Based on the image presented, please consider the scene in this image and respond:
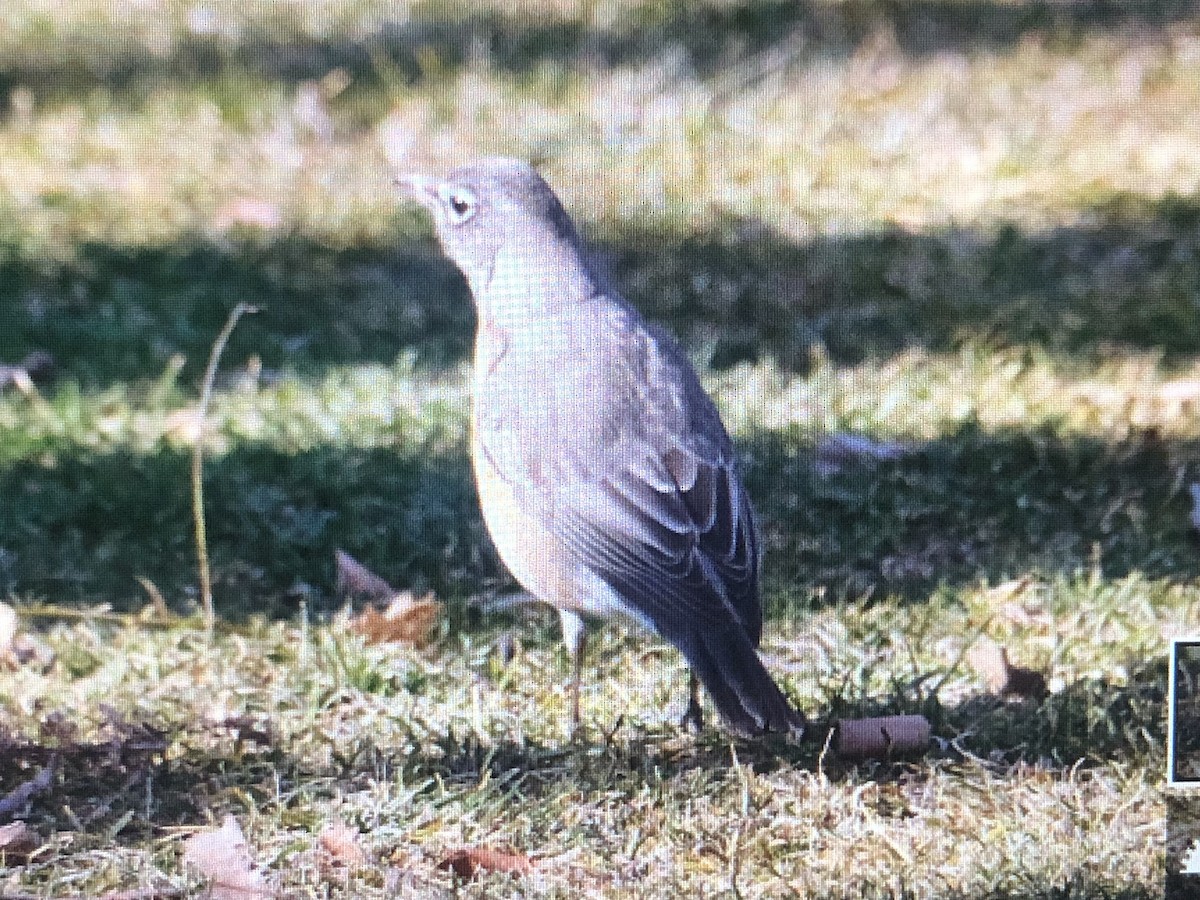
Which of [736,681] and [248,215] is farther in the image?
[248,215]

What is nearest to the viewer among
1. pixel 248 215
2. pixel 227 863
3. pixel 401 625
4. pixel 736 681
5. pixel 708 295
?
pixel 227 863

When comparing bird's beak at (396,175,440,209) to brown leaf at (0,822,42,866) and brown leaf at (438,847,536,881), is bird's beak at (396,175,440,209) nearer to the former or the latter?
brown leaf at (438,847,536,881)

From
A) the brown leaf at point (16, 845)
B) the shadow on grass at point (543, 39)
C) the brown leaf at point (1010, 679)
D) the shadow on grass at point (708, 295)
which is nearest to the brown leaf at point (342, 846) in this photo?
the brown leaf at point (16, 845)

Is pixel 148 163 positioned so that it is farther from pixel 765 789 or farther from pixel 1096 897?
pixel 1096 897

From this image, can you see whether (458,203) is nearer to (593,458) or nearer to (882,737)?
(593,458)

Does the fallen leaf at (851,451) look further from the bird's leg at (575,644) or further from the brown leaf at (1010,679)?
the bird's leg at (575,644)

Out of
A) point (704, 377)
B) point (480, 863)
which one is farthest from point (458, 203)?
point (704, 377)

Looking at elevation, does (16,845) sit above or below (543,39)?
below
